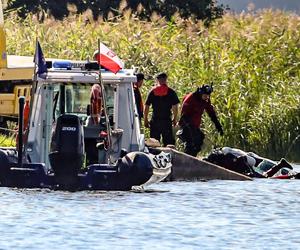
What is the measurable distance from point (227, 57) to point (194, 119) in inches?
203

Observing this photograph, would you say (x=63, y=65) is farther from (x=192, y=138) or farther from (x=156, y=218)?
(x=192, y=138)

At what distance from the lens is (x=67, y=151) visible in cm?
2330

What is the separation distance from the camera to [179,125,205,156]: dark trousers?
2933 cm

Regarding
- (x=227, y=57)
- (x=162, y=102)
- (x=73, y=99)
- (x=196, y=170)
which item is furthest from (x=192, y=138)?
(x=227, y=57)

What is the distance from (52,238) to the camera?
18.8 meters

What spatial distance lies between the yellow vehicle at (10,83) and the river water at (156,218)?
25.6ft

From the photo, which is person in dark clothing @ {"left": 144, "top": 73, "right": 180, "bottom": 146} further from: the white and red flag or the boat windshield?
the white and red flag

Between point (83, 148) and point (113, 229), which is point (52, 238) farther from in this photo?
point (83, 148)

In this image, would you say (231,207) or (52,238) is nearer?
(52,238)

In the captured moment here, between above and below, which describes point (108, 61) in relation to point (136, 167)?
above

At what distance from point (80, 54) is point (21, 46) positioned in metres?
2.19

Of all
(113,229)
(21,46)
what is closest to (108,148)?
(113,229)

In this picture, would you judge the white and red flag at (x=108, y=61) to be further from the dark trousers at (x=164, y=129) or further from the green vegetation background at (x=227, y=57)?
the green vegetation background at (x=227, y=57)

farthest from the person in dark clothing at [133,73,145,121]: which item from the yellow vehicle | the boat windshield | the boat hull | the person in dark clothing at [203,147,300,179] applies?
the yellow vehicle
